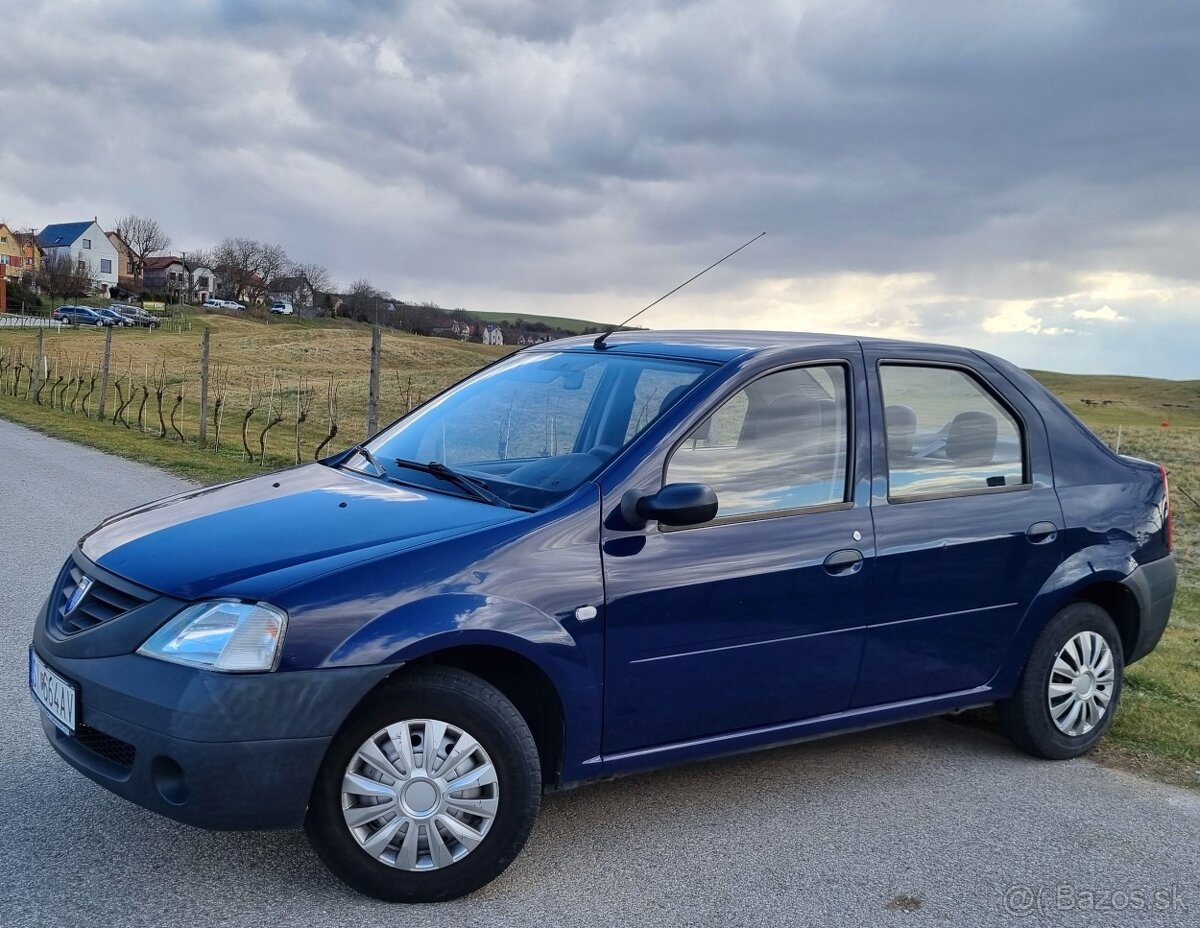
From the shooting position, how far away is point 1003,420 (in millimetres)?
4801

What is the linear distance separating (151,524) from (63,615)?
0.44 m

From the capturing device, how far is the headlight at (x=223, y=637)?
3.13 meters

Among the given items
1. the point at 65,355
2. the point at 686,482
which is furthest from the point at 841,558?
the point at 65,355

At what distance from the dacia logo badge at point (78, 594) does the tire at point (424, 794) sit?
1.02 m

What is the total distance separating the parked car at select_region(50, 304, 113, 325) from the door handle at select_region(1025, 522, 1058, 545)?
75.6 m

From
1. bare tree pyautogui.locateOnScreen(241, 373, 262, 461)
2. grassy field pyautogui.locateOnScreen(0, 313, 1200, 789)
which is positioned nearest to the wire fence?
bare tree pyautogui.locateOnScreen(241, 373, 262, 461)

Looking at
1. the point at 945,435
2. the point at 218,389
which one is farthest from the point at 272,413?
the point at 945,435

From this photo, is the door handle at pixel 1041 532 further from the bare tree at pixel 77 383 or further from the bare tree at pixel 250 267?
the bare tree at pixel 250 267

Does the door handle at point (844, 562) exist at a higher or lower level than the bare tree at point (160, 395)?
higher

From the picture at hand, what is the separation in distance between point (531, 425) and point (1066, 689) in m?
2.57

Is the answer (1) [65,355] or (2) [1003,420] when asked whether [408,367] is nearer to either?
(1) [65,355]

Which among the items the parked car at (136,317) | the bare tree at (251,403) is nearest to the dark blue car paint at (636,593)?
the bare tree at (251,403)

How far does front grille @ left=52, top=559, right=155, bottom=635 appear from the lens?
3.40m

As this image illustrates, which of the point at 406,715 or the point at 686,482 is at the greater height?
the point at 686,482
